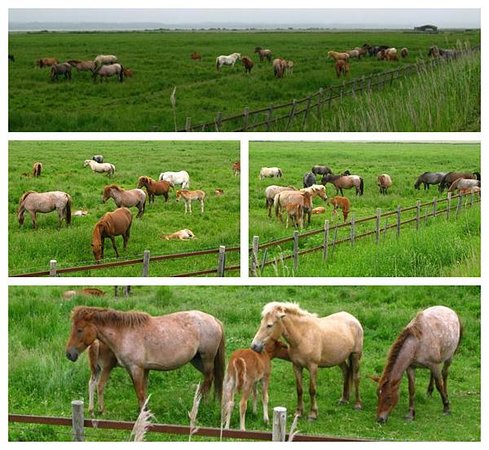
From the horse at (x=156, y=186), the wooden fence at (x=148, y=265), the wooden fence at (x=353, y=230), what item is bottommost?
the wooden fence at (x=148, y=265)

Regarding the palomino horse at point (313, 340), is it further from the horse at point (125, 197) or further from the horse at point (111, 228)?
the horse at point (125, 197)

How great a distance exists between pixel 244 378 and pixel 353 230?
2723 millimetres

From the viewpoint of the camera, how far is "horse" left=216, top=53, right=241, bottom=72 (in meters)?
18.1

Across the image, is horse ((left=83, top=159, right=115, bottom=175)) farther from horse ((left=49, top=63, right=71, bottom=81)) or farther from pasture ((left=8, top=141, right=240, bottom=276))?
horse ((left=49, top=63, right=71, bottom=81))

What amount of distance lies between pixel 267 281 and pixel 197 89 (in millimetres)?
5767

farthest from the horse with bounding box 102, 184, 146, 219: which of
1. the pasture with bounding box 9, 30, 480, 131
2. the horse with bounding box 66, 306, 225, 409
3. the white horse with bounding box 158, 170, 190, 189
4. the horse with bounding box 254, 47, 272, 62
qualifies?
the horse with bounding box 254, 47, 272, 62

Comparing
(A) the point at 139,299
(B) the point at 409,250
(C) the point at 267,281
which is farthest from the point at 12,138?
(B) the point at 409,250

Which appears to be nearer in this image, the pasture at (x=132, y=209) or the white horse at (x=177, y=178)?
the pasture at (x=132, y=209)

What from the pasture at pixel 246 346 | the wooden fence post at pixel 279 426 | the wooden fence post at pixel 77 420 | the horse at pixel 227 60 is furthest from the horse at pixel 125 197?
the horse at pixel 227 60

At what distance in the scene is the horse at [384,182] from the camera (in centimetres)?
1329

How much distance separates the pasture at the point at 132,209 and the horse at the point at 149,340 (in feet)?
3.58

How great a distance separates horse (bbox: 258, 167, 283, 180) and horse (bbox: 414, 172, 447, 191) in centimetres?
174

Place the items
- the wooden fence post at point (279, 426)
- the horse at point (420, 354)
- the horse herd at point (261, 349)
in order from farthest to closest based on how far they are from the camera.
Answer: the horse at point (420, 354), the horse herd at point (261, 349), the wooden fence post at point (279, 426)
